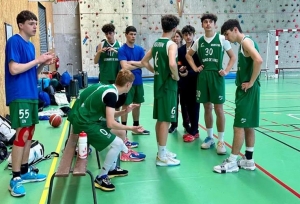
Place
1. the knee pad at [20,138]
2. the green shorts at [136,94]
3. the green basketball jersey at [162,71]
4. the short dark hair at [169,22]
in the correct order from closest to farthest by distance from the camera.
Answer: the knee pad at [20,138] < the short dark hair at [169,22] < the green basketball jersey at [162,71] < the green shorts at [136,94]

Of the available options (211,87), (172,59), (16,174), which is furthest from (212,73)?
(16,174)

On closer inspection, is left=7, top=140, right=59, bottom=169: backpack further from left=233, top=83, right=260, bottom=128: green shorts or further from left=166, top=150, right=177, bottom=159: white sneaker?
left=233, top=83, right=260, bottom=128: green shorts

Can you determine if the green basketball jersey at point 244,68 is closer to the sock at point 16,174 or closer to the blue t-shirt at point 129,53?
the blue t-shirt at point 129,53

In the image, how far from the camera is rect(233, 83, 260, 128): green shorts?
13.7 feet

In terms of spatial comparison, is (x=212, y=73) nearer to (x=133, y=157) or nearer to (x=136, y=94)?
(x=136, y=94)

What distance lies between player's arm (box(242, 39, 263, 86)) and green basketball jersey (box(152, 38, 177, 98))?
102cm

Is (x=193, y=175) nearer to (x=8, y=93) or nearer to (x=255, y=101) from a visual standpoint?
(x=255, y=101)

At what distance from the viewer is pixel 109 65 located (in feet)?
19.5

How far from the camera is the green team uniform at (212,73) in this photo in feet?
16.7

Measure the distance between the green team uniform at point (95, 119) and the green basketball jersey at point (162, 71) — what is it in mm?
1032

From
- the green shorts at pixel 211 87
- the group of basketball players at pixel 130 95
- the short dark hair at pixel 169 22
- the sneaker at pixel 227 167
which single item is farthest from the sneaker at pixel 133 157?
the short dark hair at pixel 169 22

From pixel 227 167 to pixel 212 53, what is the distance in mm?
1751

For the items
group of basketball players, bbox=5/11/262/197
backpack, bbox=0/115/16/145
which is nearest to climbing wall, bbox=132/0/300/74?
group of basketball players, bbox=5/11/262/197

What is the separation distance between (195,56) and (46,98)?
5264 mm
